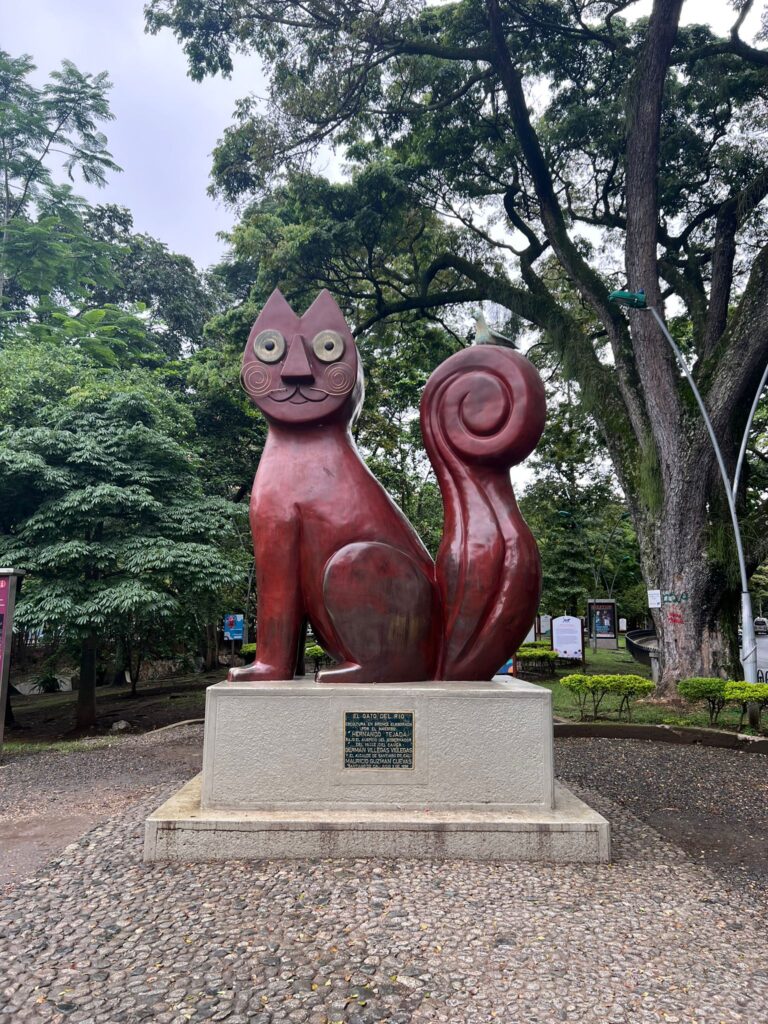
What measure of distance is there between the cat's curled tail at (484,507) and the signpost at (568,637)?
46.7 ft

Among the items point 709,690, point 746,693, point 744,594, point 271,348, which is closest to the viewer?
point 271,348

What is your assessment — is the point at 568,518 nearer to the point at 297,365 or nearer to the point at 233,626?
the point at 233,626

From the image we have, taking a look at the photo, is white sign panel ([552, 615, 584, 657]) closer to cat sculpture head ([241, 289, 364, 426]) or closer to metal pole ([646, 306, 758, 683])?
metal pole ([646, 306, 758, 683])

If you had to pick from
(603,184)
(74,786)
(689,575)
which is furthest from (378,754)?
(603,184)

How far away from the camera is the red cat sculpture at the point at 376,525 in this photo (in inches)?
203

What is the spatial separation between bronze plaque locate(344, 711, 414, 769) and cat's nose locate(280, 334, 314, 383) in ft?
8.75

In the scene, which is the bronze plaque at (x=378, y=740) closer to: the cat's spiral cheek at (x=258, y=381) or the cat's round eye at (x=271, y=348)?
the cat's spiral cheek at (x=258, y=381)

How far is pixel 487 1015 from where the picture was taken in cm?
267

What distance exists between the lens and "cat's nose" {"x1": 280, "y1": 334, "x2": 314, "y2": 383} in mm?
5441

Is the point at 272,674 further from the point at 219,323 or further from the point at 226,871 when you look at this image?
the point at 219,323

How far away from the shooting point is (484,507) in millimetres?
5367

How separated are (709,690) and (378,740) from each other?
23.6 ft

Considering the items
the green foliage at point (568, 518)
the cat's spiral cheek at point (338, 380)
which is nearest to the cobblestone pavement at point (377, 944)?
the cat's spiral cheek at point (338, 380)

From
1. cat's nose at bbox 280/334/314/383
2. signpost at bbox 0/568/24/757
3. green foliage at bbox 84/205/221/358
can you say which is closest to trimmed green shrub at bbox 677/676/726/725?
cat's nose at bbox 280/334/314/383
